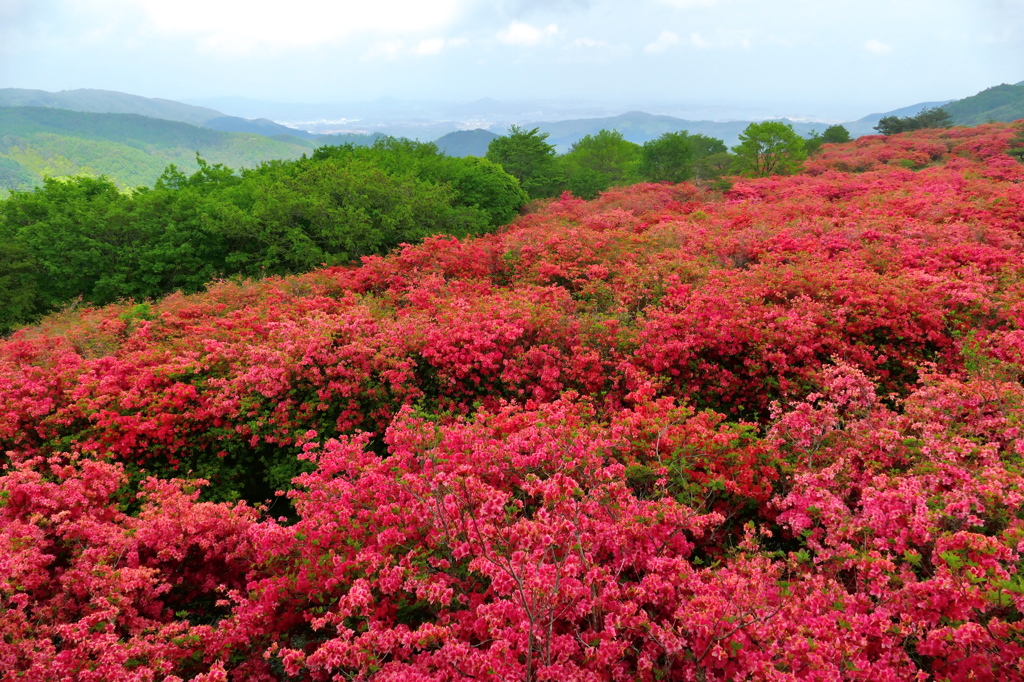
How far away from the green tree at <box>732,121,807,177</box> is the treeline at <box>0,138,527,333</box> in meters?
28.9

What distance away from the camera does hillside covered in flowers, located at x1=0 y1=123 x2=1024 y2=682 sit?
394 cm

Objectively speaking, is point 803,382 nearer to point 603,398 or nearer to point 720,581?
point 603,398

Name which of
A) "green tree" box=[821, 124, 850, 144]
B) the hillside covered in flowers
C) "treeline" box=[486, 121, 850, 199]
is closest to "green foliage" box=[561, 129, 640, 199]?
"treeline" box=[486, 121, 850, 199]

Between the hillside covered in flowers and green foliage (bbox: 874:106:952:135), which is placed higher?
green foliage (bbox: 874:106:952:135)

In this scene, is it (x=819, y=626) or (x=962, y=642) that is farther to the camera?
(x=819, y=626)

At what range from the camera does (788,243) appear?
52.4 ft

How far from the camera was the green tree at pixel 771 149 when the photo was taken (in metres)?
41.9

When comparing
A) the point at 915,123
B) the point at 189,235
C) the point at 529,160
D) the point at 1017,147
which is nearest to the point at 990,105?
the point at 915,123

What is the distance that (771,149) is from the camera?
1665 inches

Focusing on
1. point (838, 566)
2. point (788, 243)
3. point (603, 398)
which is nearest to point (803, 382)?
point (603, 398)

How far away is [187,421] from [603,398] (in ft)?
27.9

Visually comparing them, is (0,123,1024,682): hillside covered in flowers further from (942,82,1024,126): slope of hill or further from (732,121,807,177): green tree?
(942,82,1024,126): slope of hill

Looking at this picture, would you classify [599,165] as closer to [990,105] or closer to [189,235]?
[189,235]

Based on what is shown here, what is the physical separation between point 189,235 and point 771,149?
4414cm
